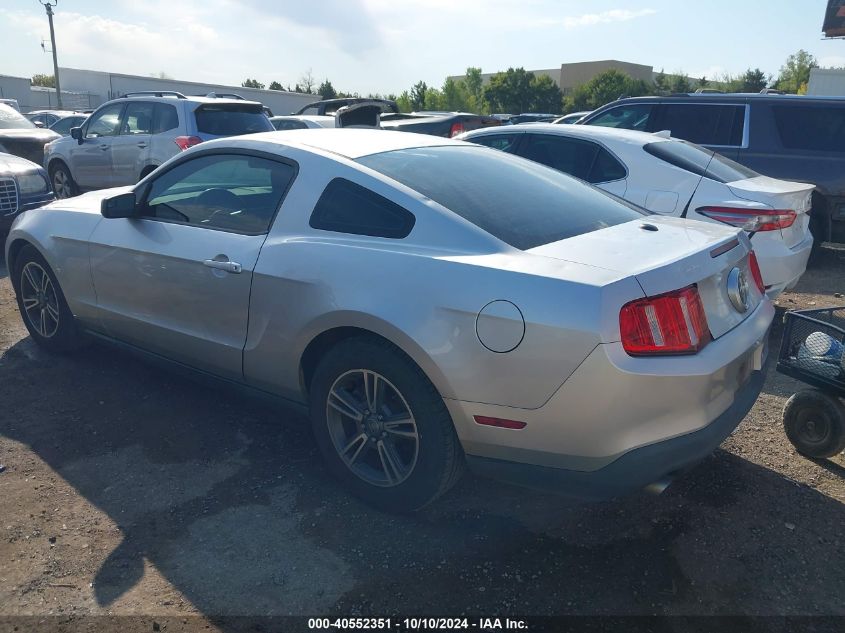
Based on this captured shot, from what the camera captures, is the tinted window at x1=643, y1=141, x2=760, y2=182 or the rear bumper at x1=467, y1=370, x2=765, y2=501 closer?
the rear bumper at x1=467, y1=370, x2=765, y2=501

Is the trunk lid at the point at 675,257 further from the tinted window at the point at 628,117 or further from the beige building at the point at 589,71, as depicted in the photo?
the beige building at the point at 589,71

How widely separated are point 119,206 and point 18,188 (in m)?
5.04

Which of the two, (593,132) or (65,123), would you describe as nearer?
(593,132)

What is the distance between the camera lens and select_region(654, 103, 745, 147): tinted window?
7.62m

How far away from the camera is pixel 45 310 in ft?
15.8

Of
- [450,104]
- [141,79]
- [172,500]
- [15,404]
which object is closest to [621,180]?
[172,500]

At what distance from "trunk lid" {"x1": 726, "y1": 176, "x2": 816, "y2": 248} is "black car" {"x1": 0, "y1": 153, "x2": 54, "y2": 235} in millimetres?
7554

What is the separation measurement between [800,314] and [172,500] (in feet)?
10.9

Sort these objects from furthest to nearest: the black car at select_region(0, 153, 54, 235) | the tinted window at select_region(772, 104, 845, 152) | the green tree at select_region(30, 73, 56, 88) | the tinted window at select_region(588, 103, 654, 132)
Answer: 1. the green tree at select_region(30, 73, 56, 88)
2. the tinted window at select_region(588, 103, 654, 132)
3. the black car at select_region(0, 153, 54, 235)
4. the tinted window at select_region(772, 104, 845, 152)

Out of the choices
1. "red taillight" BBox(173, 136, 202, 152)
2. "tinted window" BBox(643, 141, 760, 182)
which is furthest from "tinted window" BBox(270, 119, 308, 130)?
"tinted window" BBox(643, 141, 760, 182)

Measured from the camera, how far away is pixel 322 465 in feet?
11.6

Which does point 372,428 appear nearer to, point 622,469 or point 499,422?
point 499,422

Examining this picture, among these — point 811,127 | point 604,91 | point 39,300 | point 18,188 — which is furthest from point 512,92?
point 39,300

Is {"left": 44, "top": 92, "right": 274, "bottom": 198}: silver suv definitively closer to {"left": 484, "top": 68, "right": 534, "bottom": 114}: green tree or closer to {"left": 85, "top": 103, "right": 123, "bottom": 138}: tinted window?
{"left": 85, "top": 103, "right": 123, "bottom": 138}: tinted window
